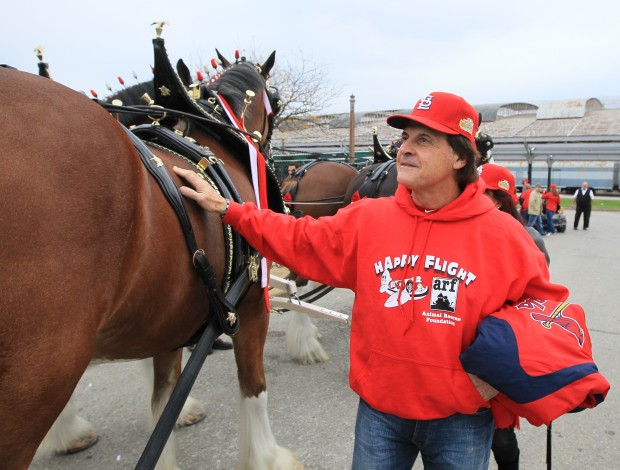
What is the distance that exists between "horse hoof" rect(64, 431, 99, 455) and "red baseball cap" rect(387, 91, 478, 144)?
2.65 m

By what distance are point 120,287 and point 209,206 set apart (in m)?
0.46

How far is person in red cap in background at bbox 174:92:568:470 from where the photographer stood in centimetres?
140

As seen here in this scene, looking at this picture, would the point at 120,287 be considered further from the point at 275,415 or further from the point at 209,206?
the point at 275,415

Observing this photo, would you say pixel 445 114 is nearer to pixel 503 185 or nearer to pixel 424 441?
pixel 424 441

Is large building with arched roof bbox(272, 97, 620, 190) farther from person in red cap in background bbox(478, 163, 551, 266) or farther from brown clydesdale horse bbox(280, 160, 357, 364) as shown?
person in red cap in background bbox(478, 163, 551, 266)

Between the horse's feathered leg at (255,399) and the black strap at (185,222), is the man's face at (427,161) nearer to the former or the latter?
the black strap at (185,222)

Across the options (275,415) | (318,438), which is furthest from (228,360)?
(318,438)

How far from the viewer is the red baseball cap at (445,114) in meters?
1.46

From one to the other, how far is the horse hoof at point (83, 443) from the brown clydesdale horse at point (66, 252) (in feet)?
5.22

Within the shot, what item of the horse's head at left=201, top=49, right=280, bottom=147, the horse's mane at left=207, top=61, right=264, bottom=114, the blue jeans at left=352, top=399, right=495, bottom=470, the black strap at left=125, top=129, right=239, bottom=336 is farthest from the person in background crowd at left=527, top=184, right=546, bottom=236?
the black strap at left=125, top=129, right=239, bottom=336

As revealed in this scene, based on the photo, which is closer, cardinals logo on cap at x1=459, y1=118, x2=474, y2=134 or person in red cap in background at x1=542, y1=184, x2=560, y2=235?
cardinals logo on cap at x1=459, y1=118, x2=474, y2=134

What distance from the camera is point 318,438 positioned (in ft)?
9.61

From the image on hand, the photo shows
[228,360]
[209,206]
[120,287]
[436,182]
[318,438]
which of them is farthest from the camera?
[228,360]

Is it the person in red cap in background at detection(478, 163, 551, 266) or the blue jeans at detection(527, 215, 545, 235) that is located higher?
the person in red cap in background at detection(478, 163, 551, 266)
